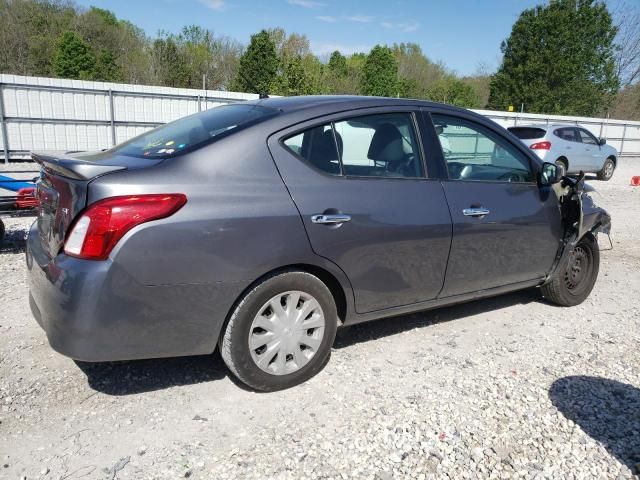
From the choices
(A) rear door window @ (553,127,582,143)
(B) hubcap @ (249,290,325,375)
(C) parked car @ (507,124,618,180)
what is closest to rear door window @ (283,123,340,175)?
(B) hubcap @ (249,290,325,375)

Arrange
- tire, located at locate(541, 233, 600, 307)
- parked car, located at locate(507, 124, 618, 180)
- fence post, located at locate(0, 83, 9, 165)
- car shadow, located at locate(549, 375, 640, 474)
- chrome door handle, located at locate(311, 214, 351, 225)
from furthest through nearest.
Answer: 1. parked car, located at locate(507, 124, 618, 180)
2. fence post, located at locate(0, 83, 9, 165)
3. tire, located at locate(541, 233, 600, 307)
4. chrome door handle, located at locate(311, 214, 351, 225)
5. car shadow, located at locate(549, 375, 640, 474)

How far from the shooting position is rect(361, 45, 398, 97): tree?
35.4m

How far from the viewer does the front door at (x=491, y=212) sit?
357cm

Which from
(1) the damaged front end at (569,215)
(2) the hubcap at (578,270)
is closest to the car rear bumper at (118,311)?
(1) the damaged front end at (569,215)

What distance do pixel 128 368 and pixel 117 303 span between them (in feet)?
3.10

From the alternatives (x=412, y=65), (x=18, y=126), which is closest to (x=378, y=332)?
(x=18, y=126)

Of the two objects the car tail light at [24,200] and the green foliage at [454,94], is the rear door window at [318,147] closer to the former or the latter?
the car tail light at [24,200]

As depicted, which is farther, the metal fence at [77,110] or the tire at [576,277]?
the metal fence at [77,110]

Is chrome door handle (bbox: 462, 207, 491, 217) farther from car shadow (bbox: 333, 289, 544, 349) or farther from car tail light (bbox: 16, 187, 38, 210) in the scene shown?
car tail light (bbox: 16, 187, 38, 210)

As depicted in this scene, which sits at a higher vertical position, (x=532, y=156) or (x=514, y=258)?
(x=532, y=156)

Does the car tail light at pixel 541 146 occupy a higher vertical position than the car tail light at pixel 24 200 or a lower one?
higher

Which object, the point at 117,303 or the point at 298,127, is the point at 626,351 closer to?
the point at 298,127

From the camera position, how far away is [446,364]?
3.44 meters

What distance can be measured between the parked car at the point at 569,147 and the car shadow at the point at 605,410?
11644 millimetres
